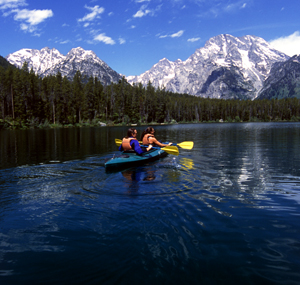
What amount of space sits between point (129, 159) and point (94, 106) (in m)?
97.0

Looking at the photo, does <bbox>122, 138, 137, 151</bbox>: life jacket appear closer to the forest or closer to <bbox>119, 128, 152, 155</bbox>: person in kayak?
<bbox>119, 128, 152, 155</bbox>: person in kayak

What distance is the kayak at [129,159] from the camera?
13055 mm

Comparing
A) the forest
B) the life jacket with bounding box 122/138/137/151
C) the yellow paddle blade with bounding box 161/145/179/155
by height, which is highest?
the forest

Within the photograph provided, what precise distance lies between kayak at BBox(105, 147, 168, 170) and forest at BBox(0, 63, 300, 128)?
6543 cm

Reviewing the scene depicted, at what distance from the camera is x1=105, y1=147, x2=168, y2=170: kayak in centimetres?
1305

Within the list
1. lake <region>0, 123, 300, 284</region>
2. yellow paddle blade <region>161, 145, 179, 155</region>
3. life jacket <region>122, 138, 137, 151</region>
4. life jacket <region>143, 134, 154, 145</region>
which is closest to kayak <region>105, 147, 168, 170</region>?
life jacket <region>122, 138, 137, 151</region>

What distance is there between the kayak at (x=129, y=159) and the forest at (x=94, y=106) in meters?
65.4

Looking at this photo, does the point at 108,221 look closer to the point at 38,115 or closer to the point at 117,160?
the point at 117,160

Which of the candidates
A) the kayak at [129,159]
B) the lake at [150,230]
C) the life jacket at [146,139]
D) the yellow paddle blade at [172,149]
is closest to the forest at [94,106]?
the life jacket at [146,139]

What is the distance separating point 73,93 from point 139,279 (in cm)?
10137

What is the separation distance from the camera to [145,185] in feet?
33.8

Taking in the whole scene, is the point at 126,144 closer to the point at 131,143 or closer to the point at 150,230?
the point at 131,143

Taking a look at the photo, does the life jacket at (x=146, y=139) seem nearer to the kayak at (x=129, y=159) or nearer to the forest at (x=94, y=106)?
the kayak at (x=129, y=159)

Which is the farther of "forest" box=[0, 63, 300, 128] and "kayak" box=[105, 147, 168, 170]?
"forest" box=[0, 63, 300, 128]
